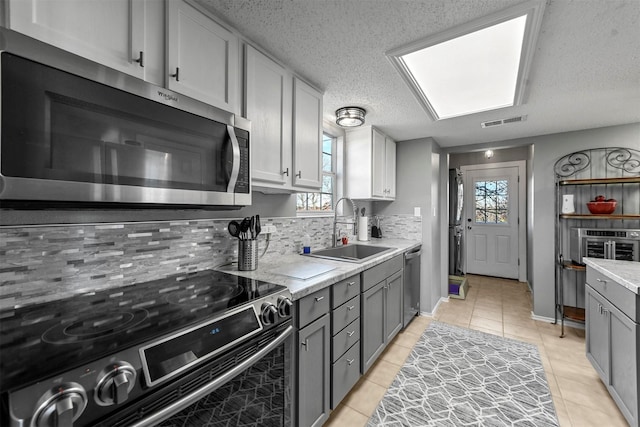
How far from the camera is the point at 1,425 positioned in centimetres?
51

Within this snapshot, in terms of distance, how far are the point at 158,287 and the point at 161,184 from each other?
1.69ft

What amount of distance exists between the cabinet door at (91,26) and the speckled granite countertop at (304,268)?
1.08 m

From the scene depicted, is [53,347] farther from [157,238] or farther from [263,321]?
[157,238]

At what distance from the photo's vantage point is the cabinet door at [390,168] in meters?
3.25

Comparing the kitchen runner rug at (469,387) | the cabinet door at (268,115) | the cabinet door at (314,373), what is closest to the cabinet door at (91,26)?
the cabinet door at (268,115)

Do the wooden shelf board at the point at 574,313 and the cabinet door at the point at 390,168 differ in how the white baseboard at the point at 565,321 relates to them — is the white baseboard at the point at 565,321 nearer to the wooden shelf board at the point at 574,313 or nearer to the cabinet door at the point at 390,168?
the wooden shelf board at the point at 574,313

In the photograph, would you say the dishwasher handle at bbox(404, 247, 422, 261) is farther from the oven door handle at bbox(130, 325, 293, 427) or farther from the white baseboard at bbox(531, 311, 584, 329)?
the oven door handle at bbox(130, 325, 293, 427)

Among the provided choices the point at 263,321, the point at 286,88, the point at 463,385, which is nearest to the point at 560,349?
the point at 463,385

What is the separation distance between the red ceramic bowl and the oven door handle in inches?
135

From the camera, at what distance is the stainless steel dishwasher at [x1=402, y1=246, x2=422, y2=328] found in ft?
9.21

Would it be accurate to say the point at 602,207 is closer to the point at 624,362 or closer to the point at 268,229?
the point at 624,362

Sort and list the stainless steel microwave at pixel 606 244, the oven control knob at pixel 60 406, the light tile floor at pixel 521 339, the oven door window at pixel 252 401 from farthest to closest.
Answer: the stainless steel microwave at pixel 606 244 < the light tile floor at pixel 521 339 < the oven door window at pixel 252 401 < the oven control knob at pixel 60 406

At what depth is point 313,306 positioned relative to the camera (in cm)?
142

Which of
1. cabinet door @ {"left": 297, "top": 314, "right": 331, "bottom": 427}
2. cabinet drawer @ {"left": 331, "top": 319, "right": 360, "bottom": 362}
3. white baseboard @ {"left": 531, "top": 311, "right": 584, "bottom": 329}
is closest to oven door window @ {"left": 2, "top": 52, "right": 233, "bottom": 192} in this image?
cabinet door @ {"left": 297, "top": 314, "right": 331, "bottom": 427}
